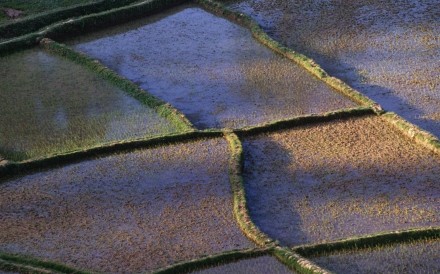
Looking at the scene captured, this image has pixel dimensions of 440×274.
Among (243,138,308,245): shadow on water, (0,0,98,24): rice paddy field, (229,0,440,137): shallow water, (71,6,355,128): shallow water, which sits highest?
(0,0,98,24): rice paddy field

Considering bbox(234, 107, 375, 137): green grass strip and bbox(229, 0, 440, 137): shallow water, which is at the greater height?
bbox(229, 0, 440, 137): shallow water

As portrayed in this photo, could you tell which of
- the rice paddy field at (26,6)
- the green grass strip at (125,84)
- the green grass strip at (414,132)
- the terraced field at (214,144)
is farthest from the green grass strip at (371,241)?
the rice paddy field at (26,6)

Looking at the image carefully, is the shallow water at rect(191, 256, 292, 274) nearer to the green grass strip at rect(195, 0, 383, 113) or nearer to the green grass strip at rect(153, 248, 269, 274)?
the green grass strip at rect(153, 248, 269, 274)

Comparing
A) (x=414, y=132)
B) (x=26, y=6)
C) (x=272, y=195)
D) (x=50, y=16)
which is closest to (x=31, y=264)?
(x=272, y=195)

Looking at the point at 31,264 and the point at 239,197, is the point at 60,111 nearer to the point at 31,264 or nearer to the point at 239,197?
the point at 239,197

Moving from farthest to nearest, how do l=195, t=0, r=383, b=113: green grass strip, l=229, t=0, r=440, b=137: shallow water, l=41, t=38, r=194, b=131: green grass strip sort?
l=229, t=0, r=440, b=137: shallow water
l=195, t=0, r=383, b=113: green grass strip
l=41, t=38, r=194, b=131: green grass strip

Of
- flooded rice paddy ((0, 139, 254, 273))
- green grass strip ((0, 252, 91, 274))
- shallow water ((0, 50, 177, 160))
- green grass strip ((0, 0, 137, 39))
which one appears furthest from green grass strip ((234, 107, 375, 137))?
green grass strip ((0, 0, 137, 39))
